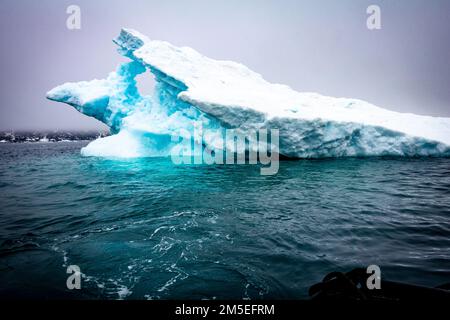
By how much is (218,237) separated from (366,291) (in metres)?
3.51

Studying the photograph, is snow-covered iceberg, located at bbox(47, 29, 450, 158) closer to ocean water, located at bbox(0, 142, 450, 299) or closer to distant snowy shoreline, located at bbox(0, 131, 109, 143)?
ocean water, located at bbox(0, 142, 450, 299)

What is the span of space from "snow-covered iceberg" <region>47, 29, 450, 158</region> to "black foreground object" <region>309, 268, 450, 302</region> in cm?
1173

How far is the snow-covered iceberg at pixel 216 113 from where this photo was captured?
13641 mm

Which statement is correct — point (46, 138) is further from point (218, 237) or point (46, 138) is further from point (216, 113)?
point (218, 237)

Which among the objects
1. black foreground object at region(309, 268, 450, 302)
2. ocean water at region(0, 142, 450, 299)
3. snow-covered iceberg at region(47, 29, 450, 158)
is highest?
snow-covered iceberg at region(47, 29, 450, 158)

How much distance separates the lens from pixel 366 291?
1.67 metres

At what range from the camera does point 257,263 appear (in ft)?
12.8

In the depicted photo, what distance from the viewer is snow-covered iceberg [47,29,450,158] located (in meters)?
13.6

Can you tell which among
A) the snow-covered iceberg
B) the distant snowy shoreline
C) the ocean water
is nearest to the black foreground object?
the ocean water

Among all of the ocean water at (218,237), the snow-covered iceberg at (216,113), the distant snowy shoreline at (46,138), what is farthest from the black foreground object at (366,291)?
the distant snowy shoreline at (46,138)

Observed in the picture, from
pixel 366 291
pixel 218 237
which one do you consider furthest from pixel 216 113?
pixel 366 291

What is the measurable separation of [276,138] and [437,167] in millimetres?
7792

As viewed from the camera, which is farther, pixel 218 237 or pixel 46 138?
pixel 46 138

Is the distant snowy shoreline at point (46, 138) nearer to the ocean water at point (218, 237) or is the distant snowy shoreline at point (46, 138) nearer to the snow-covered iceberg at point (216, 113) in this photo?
the snow-covered iceberg at point (216, 113)
